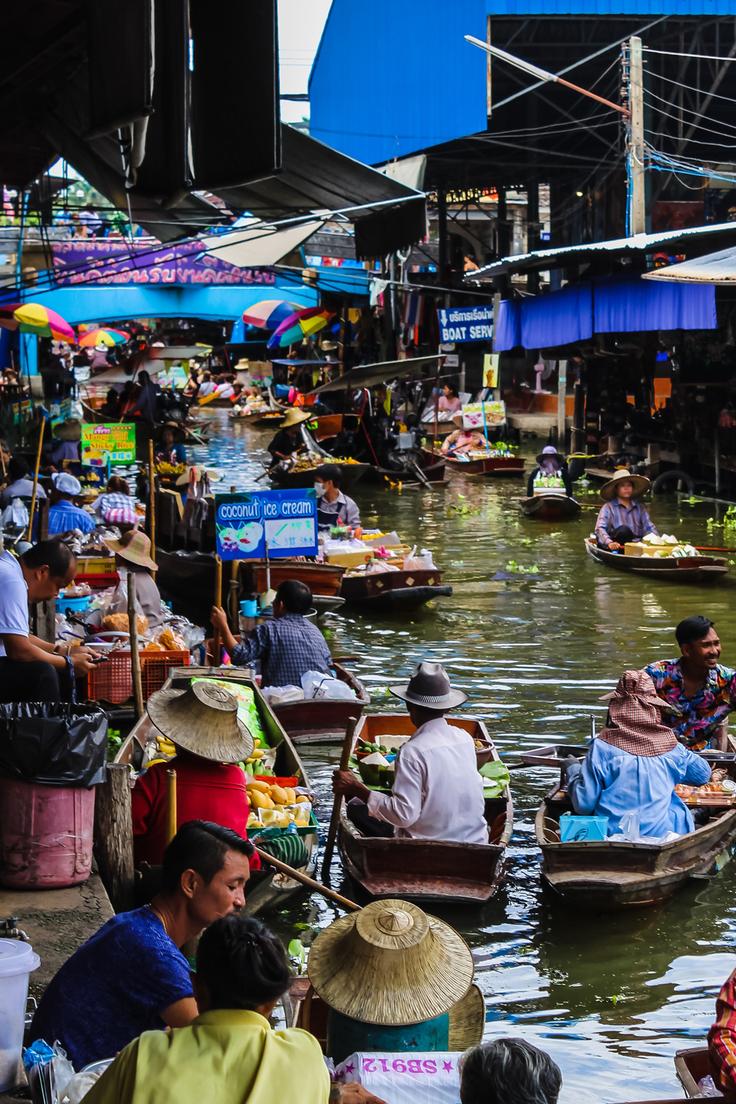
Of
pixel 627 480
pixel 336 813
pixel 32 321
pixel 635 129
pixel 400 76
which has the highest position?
pixel 400 76

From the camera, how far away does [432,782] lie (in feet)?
22.7

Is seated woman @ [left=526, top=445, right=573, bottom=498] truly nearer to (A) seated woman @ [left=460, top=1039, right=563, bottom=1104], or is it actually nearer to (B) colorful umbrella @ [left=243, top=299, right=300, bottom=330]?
(B) colorful umbrella @ [left=243, top=299, right=300, bottom=330]

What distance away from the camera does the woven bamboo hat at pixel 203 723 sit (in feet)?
20.3

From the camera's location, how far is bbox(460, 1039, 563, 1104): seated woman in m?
3.10

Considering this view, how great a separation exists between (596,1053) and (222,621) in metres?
4.58

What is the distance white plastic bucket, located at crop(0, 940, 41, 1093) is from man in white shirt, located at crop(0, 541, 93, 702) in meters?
2.90

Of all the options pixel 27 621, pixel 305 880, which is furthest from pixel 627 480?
pixel 305 880

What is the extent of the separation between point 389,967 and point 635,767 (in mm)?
3060

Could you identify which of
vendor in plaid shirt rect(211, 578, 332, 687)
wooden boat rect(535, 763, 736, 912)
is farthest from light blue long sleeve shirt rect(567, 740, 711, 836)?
vendor in plaid shirt rect(211, 578, 332, 687)

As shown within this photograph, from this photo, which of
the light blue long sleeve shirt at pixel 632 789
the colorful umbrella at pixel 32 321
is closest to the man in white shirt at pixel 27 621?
the light blue long sleeve shirt at pixel 632 789

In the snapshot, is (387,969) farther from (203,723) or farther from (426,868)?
(426,868)

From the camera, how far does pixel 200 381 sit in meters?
52.3

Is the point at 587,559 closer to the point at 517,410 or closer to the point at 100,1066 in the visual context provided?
the point at 100,1066

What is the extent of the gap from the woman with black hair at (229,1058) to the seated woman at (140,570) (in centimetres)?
726
